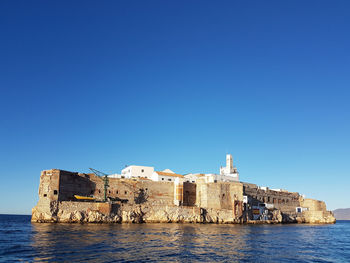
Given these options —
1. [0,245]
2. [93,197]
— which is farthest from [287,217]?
[0,245]

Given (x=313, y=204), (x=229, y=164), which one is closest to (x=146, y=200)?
A: (x=229, y=164)

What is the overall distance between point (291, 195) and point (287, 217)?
9124mm

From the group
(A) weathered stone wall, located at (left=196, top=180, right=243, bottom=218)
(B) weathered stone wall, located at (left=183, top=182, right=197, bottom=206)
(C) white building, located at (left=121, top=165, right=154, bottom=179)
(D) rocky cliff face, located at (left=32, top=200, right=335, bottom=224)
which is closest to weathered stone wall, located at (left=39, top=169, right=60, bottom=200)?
(D) rocky cliff face, located at (left=32, top=200, right=335, bottom=224)

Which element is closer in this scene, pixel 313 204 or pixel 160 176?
pixel 160 176

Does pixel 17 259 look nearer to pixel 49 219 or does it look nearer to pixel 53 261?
pixel 53 261

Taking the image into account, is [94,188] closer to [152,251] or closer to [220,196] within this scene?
[220,196]

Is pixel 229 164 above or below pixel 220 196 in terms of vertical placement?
above

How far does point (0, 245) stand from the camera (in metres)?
29.6

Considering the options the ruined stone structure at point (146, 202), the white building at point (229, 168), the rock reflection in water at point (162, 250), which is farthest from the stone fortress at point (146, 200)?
the rock reflection in water at point (162, 250)

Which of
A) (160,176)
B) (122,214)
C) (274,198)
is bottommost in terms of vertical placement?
(122,214)

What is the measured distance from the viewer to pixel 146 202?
65.6m

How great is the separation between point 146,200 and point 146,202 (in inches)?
47.3

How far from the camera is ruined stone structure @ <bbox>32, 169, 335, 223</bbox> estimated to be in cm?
5425

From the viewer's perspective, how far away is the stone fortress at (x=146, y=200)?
54375 millimetres
